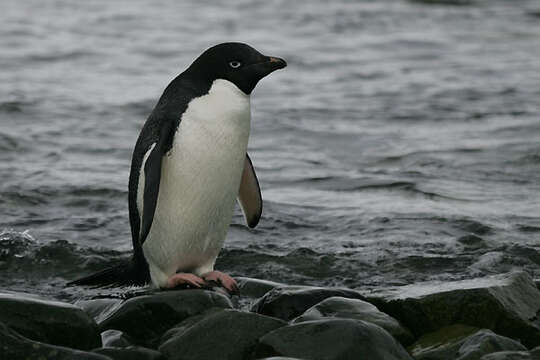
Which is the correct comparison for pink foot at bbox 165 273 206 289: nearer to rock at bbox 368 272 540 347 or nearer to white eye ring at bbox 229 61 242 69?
rock at bbox 368 272 540 347

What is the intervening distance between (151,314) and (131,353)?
1.59ft

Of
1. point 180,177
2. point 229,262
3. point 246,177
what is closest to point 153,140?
point 180,177

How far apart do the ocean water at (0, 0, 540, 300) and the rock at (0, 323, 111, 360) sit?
1.77m

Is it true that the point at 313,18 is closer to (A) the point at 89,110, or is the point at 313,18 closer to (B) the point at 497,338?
(A) the point at 89,110

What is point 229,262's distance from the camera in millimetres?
6426

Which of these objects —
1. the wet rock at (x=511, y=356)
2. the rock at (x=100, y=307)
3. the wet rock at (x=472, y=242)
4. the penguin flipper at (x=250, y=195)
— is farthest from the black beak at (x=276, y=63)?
the wet rock at (x=472, y=242)

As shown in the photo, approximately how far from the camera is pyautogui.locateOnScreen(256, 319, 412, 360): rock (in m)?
3.92

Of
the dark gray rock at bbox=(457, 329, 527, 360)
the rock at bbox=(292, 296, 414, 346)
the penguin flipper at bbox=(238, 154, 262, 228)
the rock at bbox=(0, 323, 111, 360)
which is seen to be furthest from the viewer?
the penguin flipper at bbox=(238, 154, 262, 228)

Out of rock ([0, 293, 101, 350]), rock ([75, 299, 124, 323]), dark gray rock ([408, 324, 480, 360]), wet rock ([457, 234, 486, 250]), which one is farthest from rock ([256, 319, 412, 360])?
wet rock ([457, 234, 486, 250])

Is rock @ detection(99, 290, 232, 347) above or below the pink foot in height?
above

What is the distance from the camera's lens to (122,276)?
5.38m

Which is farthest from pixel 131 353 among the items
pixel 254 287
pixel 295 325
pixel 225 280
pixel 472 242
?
pixel 472 242

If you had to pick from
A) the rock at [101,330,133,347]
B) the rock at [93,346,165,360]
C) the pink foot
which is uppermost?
the rock at [93,346,165,360]

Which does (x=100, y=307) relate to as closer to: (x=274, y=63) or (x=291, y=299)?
(x=291, y=299)
